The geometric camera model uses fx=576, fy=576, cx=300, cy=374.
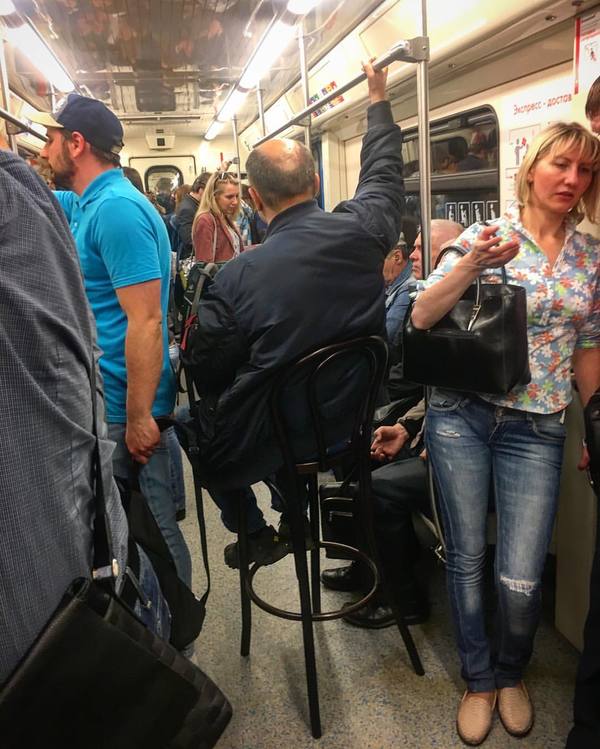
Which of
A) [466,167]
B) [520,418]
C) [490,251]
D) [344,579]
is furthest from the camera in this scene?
[466,167]

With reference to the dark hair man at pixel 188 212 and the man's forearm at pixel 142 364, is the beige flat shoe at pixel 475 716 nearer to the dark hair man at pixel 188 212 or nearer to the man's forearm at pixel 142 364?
the man's forearm at pixel 142 364

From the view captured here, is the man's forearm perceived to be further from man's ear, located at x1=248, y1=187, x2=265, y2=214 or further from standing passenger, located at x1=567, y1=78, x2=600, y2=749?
standing passenger, located at x1=567, y1=78, x2=600, y2=749

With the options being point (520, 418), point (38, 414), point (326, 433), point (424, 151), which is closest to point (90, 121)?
point (424, 151)

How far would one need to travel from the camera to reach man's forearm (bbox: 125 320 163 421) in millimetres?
1782

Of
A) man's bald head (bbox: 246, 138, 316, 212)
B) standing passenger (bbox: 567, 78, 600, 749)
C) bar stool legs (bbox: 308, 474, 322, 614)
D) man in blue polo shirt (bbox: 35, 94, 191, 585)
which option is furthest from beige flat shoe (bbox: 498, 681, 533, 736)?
man's bald head (bbox: 246, 138, 316, 212)

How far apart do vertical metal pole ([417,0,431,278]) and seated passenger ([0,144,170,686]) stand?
4.84ft

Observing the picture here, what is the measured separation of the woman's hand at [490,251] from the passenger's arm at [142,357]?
3.11 feet

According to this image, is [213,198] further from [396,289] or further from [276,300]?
[276,300]

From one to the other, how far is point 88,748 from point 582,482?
1.67 metres

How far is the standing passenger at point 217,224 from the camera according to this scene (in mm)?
4438

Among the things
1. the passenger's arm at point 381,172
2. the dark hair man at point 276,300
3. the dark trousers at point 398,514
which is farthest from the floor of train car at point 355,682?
the passenger's arm at point 381,172

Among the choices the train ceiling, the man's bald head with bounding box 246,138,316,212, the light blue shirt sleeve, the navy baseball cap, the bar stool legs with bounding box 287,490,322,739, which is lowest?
the bar stool legs with bounding box 287,490,322,739

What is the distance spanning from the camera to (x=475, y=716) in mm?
1822

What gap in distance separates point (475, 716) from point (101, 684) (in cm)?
146
